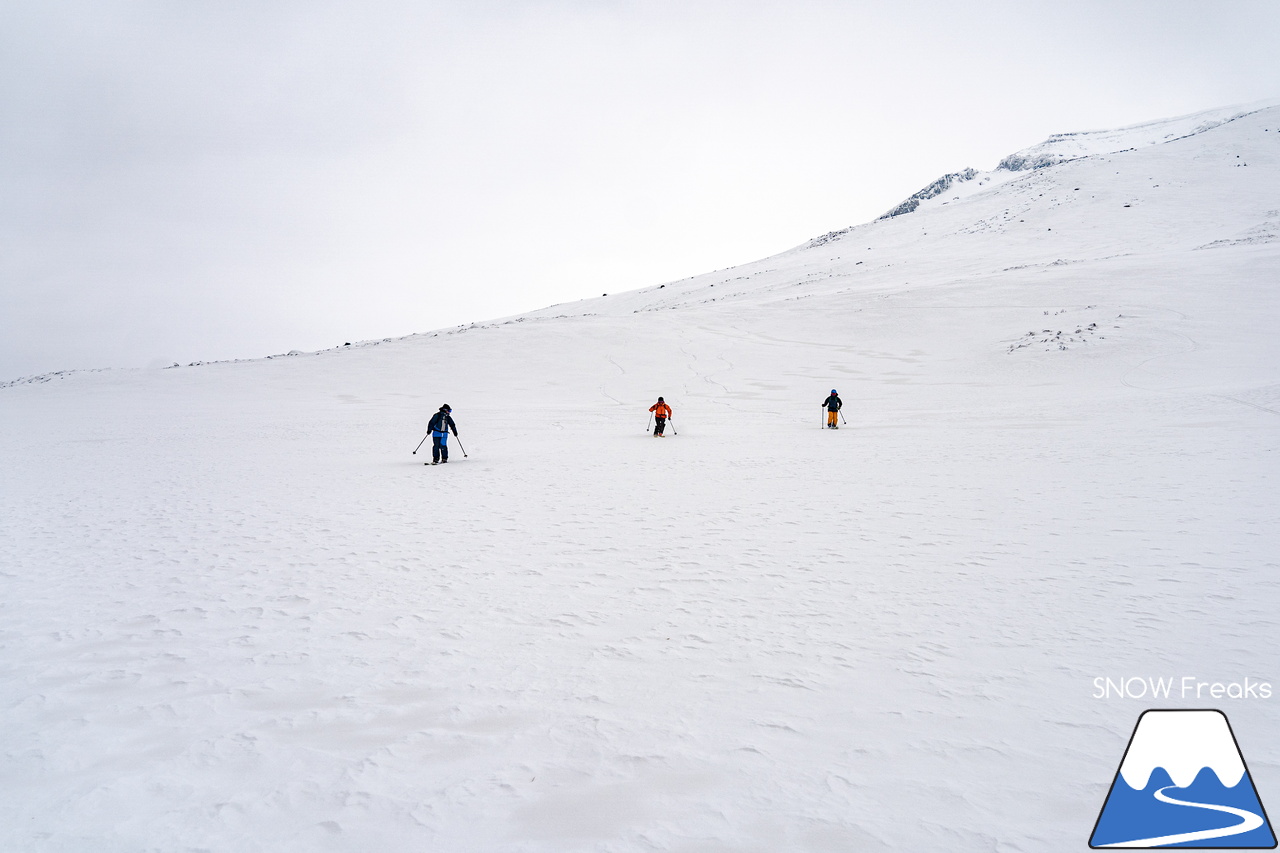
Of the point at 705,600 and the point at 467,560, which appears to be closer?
the point at 705,600

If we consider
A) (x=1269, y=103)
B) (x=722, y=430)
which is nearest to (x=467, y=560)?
(x=722, y=430)

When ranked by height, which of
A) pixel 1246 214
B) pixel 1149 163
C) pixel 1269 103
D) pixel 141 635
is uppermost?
pixel 1269 103

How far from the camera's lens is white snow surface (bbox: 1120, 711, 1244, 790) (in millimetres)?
3510

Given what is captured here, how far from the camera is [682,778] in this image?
11.7ft

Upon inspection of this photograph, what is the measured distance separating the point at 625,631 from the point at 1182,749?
11.9 ft

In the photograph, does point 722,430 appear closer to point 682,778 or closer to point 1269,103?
point 682,778

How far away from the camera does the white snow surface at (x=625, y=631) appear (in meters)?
3.39

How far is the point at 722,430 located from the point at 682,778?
18.1 metres

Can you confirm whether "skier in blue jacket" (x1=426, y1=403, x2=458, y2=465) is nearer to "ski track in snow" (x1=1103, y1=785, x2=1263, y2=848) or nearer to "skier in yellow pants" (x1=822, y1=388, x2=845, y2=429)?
"skier in yellow pants" (x1=822, y1=388, x2=845, y2=429)

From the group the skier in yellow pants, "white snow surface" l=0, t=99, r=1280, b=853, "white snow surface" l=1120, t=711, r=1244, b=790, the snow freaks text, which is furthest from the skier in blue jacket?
"white snow surface" l=1120, t=711, r=1244, b=790

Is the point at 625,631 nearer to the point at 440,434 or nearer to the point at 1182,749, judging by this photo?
the point at 1182,749

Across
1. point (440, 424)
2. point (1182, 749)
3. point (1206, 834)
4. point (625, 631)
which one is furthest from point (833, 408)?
point (1206, 834)

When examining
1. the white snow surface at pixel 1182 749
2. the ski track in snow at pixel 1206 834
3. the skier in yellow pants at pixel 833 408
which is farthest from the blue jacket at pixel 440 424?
the ski track in snow at pixel 1206 834

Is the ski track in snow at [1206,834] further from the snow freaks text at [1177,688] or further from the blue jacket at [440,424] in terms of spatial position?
the blue jacket at [440,424]
